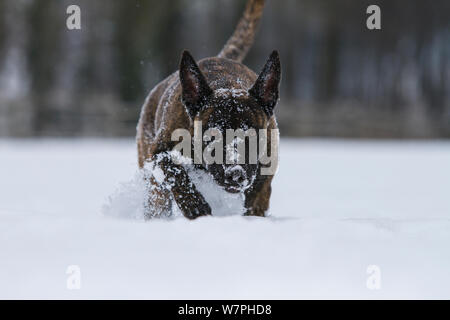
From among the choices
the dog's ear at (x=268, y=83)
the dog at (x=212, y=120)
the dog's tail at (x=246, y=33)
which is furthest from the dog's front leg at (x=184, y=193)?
the dog's tail at (x=246, y=33)

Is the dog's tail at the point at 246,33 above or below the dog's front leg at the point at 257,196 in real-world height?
above

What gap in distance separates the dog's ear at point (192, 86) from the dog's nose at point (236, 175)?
0.64 metres

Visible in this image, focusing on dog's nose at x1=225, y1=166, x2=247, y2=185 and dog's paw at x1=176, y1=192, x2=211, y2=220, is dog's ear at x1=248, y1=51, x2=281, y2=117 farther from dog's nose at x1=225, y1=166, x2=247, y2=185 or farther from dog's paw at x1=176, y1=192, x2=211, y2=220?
dog's paw at x1=176, y1=192, x2=211, y2=220

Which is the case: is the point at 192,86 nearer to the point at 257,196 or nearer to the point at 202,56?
the point at 257,196

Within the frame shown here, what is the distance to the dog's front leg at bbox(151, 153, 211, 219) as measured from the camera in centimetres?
436

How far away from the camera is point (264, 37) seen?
33125 mm

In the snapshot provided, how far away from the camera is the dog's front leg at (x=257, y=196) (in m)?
4.50

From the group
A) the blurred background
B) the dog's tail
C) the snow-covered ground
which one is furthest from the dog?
the blurred background

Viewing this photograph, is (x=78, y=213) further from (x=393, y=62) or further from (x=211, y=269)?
(x=393, y=62)

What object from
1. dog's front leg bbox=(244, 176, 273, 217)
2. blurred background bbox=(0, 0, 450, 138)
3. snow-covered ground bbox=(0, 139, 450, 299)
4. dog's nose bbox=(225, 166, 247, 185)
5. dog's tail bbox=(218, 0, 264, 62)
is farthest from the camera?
blurred background bbox=(0, 0, 450, 138)

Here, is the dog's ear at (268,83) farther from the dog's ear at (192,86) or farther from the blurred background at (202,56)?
the blurred background at (202,56)

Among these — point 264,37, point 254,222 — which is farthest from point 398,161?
point 264,37

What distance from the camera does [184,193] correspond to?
438 centimetres
